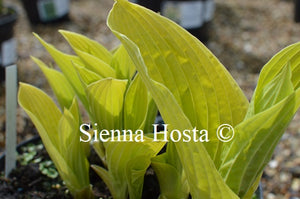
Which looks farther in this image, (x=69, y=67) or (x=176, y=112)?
(x=69, y=67)

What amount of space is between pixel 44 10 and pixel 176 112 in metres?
2.05

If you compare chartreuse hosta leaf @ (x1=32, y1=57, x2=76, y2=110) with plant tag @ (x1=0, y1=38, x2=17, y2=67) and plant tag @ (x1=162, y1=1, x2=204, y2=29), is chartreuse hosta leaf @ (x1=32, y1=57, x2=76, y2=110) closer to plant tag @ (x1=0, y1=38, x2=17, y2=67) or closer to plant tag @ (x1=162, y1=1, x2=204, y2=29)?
plant tag @ (x1=0, y1=38, x2=17, y2=67)

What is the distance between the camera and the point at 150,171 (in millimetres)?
763

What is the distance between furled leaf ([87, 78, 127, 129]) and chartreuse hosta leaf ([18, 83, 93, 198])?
1.5 inches

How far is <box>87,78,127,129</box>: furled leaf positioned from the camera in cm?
56

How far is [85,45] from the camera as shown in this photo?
0.70 metres

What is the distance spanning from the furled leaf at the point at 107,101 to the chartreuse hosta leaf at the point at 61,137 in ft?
0.12

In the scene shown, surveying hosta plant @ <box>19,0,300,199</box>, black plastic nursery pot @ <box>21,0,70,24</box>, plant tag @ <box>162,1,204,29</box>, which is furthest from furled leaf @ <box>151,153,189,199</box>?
black plastic nursery pot @ <box>21,0,70,24</box>

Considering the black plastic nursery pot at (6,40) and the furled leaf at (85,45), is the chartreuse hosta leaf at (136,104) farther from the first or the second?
the black plastic nursery pot at (6,40)

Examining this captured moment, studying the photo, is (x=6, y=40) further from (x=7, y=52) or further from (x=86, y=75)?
(x=86, y=75)

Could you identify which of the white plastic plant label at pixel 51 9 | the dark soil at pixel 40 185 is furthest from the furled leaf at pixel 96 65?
the white plastic plant label at pixel 51 9

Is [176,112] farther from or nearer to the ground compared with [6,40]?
farther from the ground

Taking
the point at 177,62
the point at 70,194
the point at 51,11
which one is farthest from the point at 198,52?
the point at 51,11

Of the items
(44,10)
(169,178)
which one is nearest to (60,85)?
(169,178)
